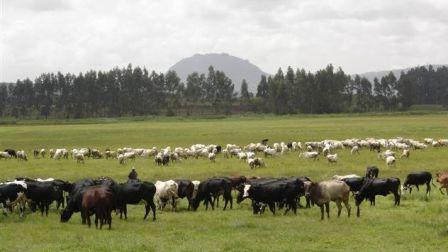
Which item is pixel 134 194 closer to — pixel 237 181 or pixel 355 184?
pixel 237 181

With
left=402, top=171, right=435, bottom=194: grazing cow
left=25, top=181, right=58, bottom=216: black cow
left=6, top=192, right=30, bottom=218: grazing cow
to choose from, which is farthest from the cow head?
left=6, top=192, right=30, bottom=218: grazing cow

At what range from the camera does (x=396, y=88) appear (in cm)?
17138

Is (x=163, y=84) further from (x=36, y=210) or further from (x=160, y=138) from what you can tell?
(x=36, y=210)

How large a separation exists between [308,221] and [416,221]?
4005 mm

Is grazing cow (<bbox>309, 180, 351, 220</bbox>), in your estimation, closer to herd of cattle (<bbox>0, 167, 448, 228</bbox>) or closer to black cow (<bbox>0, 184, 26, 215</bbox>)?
herd of cattle (<bbox>0, 167, 448, 228</bbox>)

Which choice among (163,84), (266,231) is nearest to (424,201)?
(266,231)

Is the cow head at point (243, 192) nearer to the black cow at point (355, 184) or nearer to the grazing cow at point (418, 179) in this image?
the black cow at point (355, 184)

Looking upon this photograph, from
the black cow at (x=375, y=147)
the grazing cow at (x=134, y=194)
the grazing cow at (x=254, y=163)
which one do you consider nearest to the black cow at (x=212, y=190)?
the grazing cow at (x=134, y=194)

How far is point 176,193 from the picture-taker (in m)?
24.7

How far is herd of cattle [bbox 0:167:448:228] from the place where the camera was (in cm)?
2097

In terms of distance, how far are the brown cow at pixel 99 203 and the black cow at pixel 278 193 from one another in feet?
21.3

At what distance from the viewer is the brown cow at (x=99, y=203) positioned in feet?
65.3

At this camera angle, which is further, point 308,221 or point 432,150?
point 432,150

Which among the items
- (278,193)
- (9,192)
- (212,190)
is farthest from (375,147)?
(9,192)
